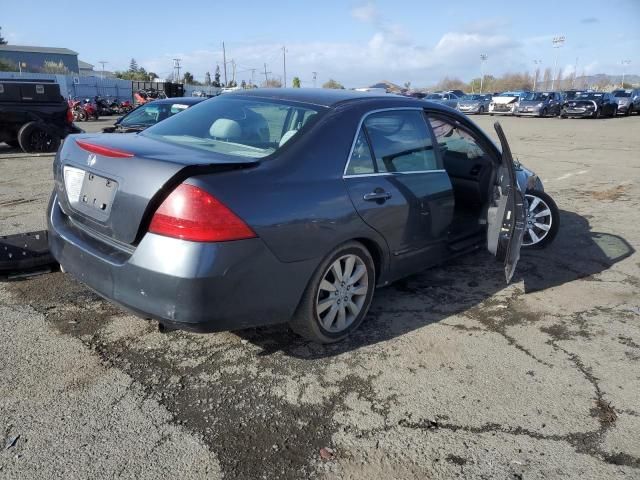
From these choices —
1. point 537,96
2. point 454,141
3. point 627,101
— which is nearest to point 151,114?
point 454,141

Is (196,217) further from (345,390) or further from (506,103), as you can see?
(506,103)

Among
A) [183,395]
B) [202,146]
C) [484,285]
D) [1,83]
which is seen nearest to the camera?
[183,395]

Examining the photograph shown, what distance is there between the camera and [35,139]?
496 inches

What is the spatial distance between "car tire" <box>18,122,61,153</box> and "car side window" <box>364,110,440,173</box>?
11.4m

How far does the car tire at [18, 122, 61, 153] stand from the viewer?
12.4 m

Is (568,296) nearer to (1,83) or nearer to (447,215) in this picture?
(447,215)

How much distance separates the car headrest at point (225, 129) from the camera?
3.42 metres

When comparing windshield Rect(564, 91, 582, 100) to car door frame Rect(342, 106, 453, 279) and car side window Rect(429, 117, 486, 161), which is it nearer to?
car side window Rect(429, 117, 486, 161)

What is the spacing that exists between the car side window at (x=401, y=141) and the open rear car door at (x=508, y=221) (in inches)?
21.1

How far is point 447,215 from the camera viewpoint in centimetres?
415

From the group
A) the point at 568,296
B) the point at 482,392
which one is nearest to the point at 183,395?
the point at 482,392

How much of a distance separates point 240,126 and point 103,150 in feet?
3.01

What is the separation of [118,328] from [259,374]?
1.12 meters

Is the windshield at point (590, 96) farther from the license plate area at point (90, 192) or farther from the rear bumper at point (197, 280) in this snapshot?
the license plate area at point (90, 192)
